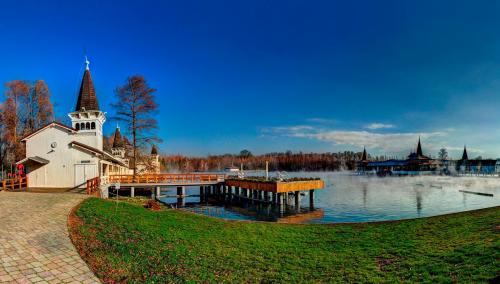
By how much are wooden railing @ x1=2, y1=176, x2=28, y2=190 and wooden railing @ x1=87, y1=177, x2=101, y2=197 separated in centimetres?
575

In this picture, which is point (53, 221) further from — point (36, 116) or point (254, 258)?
point (36, 116)

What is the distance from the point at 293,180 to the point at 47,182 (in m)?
22.3

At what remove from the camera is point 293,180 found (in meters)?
29.3

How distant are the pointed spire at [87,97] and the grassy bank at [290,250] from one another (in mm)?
18603

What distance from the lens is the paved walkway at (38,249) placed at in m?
7.43

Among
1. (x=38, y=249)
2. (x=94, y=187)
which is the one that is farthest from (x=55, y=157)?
(x=38, y=249)

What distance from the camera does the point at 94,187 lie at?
23172mm

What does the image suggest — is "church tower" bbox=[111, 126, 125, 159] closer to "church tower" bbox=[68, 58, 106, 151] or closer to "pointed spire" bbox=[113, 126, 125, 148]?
"pointed spire" bbox=[113, 126, 125, 148]

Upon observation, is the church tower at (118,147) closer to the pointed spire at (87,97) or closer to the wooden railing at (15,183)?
the pointed spire at (87,97)

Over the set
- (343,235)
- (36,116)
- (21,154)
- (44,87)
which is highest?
(44,87)

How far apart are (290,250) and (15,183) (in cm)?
2576

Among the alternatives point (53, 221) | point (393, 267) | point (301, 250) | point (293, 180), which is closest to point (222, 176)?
point (293, 180)

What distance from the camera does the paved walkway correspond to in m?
7.43

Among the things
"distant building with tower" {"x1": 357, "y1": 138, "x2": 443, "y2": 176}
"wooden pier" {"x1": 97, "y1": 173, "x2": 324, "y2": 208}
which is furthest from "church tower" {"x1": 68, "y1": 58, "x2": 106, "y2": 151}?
"distant building with tower" {"x1": 357, "y1": 138, "x2": 443, "y2": 176}
